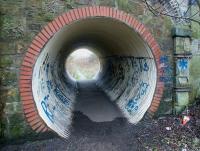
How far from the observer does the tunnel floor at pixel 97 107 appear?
31.4 feet

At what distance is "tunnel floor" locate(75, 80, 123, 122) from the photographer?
377 inches

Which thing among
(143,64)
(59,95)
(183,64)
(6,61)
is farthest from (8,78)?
(183,64)

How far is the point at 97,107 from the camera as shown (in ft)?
36.9

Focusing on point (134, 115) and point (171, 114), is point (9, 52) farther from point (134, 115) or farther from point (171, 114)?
point (171, 114)

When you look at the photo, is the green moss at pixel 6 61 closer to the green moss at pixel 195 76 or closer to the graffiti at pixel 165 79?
the graffiti at pixel 165 79

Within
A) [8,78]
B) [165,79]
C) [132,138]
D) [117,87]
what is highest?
[8,78]

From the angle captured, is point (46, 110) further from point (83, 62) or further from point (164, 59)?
point (83, 62)

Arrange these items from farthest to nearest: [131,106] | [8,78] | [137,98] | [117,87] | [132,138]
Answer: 1. [117,87]
2. [131,106]
3. [137,98]
4. [132,138]
5. [8,78]

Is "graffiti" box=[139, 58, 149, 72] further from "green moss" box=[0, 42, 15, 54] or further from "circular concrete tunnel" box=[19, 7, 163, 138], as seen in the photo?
"green moss" box=[0, 42, 15, 54]

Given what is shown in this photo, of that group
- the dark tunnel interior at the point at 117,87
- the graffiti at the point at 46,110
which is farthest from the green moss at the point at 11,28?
the graffiti at the point at 46,110

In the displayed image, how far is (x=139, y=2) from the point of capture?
7.65 metres

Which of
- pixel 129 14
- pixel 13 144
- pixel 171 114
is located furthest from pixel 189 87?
pixel 13 144

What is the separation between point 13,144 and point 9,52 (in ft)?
6.42

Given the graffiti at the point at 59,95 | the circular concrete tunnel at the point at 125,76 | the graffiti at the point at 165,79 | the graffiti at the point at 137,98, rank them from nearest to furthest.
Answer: the circular concrete tunnel at the point at 125,76 → the graffiti at the point at 165,79 → the graffiti at the point at 137,98 → the graffiti at the point at 59,95
